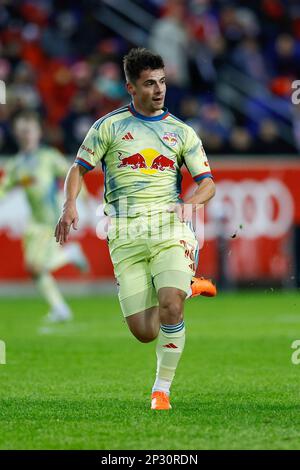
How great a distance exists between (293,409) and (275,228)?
12035 mm

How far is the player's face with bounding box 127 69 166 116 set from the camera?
7848 mm

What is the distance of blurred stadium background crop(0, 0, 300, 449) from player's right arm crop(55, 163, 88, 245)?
8.66ft

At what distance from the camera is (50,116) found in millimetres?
21156

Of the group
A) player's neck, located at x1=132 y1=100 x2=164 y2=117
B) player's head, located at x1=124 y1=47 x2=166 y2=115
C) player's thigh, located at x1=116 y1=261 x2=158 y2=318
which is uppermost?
player's head, located at x1=124 y1=47 x2=166 y2=115

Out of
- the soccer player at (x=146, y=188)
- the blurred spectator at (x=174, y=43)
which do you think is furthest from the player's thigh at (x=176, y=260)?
the blurred spectator at (x=174, y=43)

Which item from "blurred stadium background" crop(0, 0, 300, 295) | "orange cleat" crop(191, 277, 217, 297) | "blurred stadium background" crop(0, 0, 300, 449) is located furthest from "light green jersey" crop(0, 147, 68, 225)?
"orange cleat" crop(191, 277, 217, 297)

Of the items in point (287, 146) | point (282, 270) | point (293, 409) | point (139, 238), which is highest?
point (287, 146)

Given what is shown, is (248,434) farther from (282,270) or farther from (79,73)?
(79,73)

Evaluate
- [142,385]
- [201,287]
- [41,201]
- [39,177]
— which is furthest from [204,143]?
[201,287]

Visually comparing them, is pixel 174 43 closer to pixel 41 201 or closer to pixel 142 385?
pixel 41 201

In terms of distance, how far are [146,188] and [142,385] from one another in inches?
77.5

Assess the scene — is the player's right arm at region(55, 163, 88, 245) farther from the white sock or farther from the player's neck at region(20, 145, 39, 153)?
the player's neck at region(20, 145, 39, 153)

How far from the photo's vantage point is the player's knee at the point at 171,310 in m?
7.64
